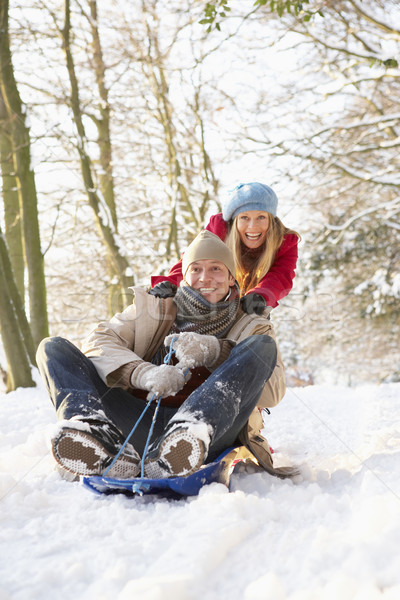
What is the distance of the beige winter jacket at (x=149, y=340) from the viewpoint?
6.26 ft

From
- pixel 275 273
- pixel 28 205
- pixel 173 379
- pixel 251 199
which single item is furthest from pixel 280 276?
pixel 28 205

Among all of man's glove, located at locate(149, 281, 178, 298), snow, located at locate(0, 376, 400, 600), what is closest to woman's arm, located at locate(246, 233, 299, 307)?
man's glove, located at locate(149, 281, 178, 298)

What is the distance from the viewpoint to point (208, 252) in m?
2.20

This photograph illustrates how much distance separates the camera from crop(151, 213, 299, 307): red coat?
2.60 metres

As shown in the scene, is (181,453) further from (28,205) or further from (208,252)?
(28,205)

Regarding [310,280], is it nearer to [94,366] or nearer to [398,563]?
[94,366]

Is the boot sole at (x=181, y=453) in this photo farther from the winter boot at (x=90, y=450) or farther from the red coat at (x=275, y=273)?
the red coat at (x=275, y=273)

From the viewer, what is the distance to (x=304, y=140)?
6754 mm

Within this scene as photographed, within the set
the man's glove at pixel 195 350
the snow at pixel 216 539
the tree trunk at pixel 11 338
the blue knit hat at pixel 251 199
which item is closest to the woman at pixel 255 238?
the blue knit hat at pixel 251 199

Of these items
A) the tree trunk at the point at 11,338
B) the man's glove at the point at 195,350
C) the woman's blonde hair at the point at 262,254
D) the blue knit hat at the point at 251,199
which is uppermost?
the blue knit hat at the point at 251,199

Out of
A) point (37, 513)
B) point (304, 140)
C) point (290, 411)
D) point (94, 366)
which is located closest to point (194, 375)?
point (94, 366)

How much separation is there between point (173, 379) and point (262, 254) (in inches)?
48.1

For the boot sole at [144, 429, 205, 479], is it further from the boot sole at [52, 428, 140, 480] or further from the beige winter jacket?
the beige winter jacket

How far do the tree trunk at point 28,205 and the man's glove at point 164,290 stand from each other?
3.41 m
